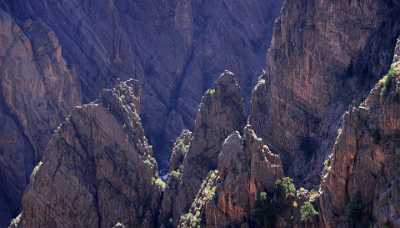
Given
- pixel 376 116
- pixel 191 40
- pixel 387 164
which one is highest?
pixel 191 40

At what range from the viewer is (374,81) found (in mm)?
91375

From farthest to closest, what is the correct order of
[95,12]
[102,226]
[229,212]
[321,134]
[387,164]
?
[95,12] → [102,226] → [321,134] → [229,212] → [387,164]

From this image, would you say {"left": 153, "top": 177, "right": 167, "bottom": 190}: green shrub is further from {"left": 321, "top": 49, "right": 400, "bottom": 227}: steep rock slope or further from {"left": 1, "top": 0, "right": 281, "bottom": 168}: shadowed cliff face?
{"left": 1, "top": 0, "right": 281, "bottom": 168}: shadowed cliff face

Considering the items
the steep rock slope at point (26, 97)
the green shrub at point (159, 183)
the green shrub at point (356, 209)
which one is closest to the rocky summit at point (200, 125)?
the green shrub at point (356, 209)

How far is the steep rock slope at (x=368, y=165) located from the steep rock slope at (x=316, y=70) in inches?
463

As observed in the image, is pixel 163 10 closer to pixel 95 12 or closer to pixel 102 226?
pixel 95 12

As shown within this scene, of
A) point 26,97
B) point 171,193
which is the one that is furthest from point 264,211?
point 26,97

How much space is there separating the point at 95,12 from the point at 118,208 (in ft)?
219

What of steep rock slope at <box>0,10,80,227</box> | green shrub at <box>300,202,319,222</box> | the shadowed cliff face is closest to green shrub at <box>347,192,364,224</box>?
green shrub at <box>300,202,319,222</box>

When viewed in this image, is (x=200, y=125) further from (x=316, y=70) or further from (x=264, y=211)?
(x=264, y=211)

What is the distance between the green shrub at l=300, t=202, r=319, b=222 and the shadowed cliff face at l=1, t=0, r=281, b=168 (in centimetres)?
6810

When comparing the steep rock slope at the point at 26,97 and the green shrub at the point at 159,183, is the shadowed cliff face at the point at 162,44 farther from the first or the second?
the green shrub at the point at 159,183

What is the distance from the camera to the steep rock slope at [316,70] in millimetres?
95000

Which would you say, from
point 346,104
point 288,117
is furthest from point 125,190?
point 346,104
